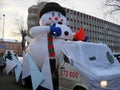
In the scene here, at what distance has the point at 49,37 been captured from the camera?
40.5 feet

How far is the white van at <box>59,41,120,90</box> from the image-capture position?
8.58m

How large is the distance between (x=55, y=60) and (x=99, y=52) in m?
2.18

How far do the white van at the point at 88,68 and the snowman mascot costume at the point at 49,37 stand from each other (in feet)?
4.63

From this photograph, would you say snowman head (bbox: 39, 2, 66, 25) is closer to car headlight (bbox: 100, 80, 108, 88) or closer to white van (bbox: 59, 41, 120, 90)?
white van (bbox: 59, 41, 120, 90)

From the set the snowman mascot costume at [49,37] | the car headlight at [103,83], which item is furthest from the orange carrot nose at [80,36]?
the car headlight at [103,83]

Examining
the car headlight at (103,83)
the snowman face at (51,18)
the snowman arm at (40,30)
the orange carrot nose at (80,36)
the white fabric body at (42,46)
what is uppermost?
the snowman face at (51,18)

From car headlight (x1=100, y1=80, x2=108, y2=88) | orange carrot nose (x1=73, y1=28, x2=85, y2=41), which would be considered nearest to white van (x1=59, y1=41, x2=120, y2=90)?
car headlight (x1=100, y1=80, x2=108, y2=88)

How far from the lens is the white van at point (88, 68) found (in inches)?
338

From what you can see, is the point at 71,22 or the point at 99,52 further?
the point at 71,22

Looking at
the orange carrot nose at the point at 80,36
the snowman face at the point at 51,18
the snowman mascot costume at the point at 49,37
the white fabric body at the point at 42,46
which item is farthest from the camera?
the snowman face at the point at 51,18

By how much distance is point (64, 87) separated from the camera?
9.80 metres

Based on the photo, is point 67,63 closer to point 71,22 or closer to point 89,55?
point 89,55

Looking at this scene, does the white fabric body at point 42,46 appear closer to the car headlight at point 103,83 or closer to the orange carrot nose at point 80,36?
the orange carrot nose at point 80,36

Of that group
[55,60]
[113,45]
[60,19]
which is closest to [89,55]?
[55,60]
